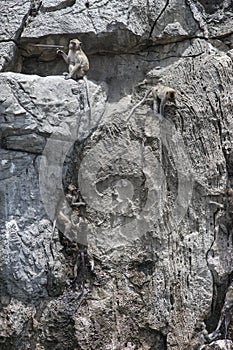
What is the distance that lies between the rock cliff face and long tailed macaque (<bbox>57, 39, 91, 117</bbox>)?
118mm

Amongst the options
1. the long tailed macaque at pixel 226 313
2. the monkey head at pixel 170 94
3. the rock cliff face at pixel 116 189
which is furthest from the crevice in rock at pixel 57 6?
the long tailed macaque at pixel 226 313

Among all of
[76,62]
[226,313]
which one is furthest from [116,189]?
[226,313]

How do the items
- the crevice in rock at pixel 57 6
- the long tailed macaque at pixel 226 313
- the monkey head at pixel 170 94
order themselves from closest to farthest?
the long tailed macaque at pixel 226 313
the monkey head at pixel 170 94
the crevice in rock at pixel 57 6

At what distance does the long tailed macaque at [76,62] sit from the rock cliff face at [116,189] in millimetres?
118

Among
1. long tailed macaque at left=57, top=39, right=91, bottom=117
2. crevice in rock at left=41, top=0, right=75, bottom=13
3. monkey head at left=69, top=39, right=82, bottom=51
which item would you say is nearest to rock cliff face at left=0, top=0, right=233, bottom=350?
crevice in rock at left=41, top=0, right=75, bottom=13

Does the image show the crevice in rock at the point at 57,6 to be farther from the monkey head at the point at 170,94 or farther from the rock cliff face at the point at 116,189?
the monkey head at the point at 170,94

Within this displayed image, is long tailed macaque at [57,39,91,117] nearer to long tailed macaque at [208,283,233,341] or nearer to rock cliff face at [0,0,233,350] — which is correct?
rock cliff face at [0,0,233,350]

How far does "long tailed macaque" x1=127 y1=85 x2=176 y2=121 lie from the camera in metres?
6.41

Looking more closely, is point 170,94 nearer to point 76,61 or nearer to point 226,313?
point 76,61

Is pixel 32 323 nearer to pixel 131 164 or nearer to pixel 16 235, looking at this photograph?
pixel 16 235

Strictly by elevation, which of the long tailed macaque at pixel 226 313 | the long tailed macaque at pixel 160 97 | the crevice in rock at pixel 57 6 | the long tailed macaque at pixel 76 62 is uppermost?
the crevice in rock at pixel 57 6

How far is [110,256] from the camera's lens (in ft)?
21.0

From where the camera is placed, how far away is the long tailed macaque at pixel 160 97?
6414 millimetres

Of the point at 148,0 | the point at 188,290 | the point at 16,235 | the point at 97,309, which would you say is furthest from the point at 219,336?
the point at 148,0
